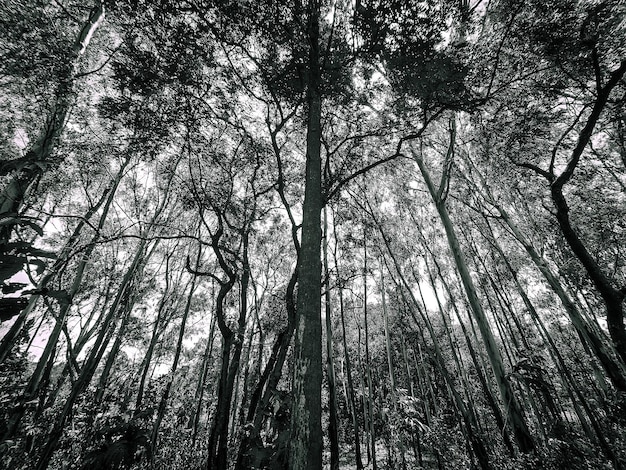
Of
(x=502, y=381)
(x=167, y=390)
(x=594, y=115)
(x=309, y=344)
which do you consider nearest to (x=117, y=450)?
(x=167, y=390)

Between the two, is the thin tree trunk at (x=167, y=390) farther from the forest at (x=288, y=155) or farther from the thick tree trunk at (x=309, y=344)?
the thick tree trunk at (x=309, y=344)

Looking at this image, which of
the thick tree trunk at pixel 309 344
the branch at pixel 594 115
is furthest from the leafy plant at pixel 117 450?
the branch at pixel 594 115

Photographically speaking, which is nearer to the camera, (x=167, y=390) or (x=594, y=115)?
(x=594, y=115)

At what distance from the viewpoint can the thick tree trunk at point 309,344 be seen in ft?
6.95

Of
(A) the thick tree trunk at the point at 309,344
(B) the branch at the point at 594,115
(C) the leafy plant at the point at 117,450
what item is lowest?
(C) the leafy plant at the point at 117,450

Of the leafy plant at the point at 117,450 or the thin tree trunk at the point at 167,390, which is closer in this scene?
the leafy plant at the point at 117,450

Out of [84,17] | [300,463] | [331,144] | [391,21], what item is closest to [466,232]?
[331,144]

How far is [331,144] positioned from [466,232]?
9001 mm

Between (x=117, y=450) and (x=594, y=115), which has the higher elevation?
(x=594, y=115)

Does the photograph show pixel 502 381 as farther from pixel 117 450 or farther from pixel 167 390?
pixel 167 390

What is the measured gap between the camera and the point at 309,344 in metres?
2.46

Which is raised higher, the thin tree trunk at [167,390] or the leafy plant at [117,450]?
the thin tree trunk at [167,390]

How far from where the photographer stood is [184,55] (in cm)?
499

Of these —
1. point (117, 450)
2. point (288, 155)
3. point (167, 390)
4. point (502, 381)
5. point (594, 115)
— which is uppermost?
point (288, 155)
